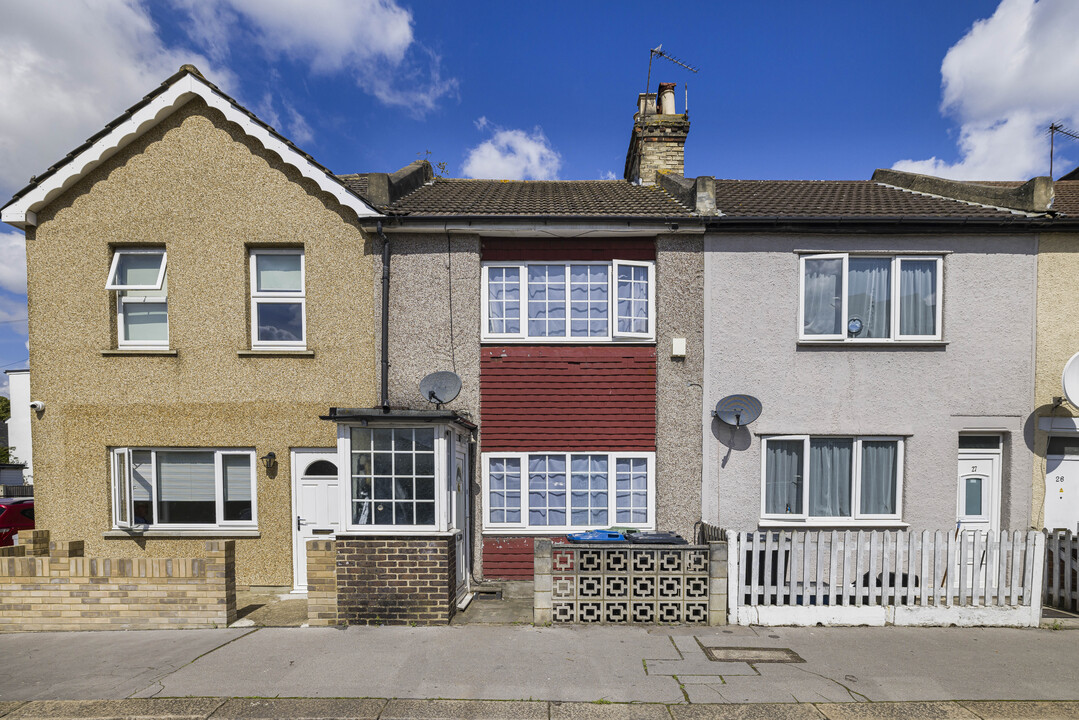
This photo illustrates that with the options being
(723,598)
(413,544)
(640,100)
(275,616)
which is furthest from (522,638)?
(640,100)

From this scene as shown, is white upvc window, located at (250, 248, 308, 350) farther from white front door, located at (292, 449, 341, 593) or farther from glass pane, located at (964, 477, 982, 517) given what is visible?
glass pane, located at (964, 477, 982, 517)

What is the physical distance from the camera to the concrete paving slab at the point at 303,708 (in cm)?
452

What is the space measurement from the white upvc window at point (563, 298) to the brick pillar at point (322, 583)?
387cm

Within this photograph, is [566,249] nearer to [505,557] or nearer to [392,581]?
[505,557]

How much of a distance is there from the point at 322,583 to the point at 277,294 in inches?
177

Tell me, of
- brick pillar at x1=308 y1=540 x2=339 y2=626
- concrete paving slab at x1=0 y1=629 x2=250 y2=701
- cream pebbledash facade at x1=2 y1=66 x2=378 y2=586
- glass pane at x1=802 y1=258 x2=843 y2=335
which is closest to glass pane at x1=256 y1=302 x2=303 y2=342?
cream pebbledash facade at x1=2 y1=66 x2=378 y2=586

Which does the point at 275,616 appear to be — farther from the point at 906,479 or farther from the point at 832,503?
the point at 906,479

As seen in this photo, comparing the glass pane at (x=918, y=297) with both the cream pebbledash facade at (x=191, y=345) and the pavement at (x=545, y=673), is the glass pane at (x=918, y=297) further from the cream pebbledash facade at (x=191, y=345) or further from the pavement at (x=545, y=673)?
the cream pebbledash facade at (x=191, y=345)

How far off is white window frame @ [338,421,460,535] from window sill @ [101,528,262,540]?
2673mm

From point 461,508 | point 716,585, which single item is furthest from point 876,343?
point 461,508

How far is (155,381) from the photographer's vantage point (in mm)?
8445

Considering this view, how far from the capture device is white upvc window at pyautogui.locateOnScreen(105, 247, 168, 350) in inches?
338

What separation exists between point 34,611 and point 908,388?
40.1 feet

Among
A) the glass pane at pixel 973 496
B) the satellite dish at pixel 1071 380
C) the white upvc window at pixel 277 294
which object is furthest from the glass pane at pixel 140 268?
the satellite dish at pixel 1071 380
